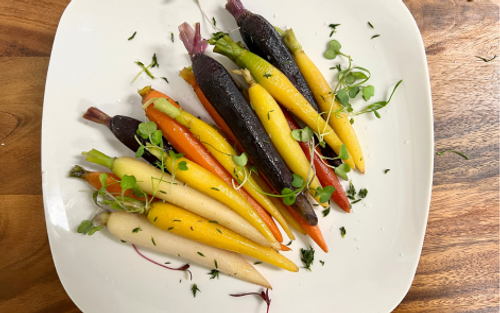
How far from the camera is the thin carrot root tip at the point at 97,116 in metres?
1.42

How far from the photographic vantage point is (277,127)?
4.37ft

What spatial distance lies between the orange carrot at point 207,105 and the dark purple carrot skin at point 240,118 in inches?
3.7

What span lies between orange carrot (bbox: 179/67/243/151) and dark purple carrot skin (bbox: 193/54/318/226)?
94mm

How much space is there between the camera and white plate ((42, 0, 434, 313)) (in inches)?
59.2

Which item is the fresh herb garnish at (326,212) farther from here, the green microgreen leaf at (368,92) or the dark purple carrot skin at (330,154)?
the green microgreen leaf at (368,92)

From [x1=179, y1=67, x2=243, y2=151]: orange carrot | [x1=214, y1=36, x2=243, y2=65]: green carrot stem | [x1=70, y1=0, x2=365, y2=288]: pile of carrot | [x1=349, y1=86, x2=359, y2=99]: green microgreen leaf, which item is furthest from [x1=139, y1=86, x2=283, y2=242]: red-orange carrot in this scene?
[x1=349, y1=86, x2=359, y2=99]: green microgreen leaf

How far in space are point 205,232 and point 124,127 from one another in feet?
2.22

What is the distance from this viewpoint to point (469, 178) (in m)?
1.68

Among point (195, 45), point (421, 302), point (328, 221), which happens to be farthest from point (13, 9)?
point (421, 302)

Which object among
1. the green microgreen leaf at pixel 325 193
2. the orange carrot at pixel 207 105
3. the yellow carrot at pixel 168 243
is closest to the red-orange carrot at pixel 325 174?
the green microgreen leaf at pixel 325 193

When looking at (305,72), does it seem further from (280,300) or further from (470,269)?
(470,269)

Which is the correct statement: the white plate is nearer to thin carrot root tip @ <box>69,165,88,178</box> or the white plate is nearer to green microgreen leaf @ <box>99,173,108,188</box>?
thin carrot root tip @ <box>69,165,88,178</box>

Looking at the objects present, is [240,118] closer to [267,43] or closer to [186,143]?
[186,143]

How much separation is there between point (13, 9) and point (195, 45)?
1216mm
